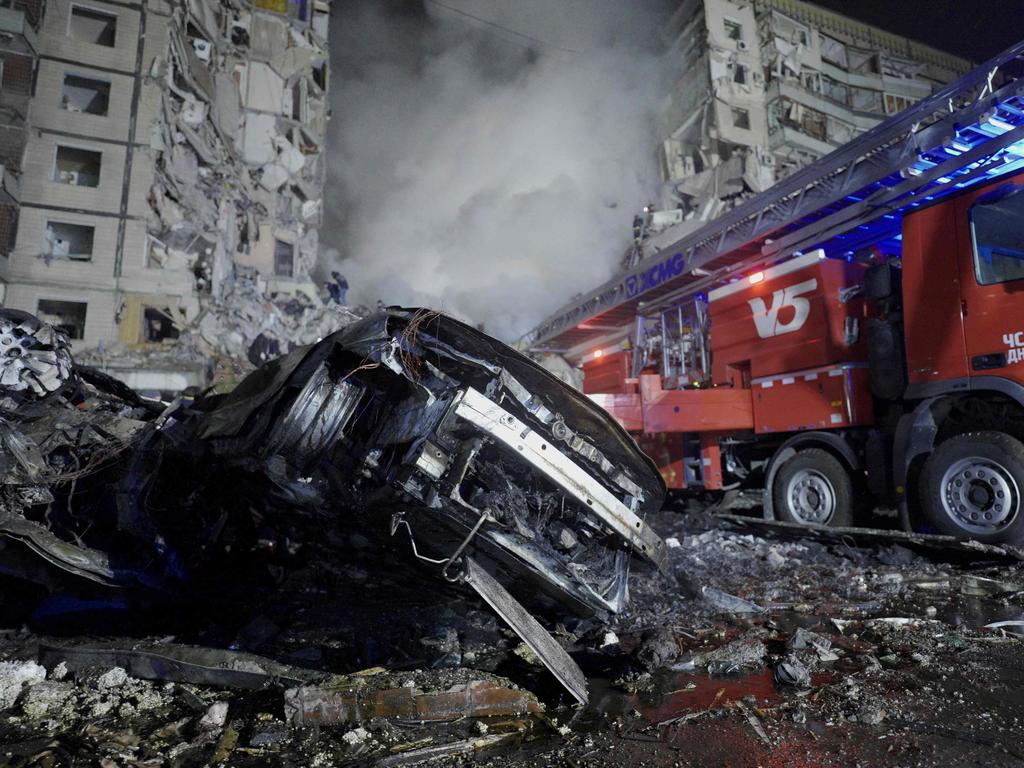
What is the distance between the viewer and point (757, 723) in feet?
6.82

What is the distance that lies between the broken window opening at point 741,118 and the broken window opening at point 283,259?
2504 centimetres

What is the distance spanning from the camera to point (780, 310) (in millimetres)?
6098

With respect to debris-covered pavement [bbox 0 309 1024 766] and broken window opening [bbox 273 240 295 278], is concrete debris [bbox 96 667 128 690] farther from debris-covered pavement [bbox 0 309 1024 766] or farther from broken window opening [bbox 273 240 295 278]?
broken window opening [bbox 273 240 295 278]

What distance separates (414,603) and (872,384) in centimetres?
444

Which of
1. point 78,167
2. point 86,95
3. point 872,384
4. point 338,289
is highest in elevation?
point 86,95

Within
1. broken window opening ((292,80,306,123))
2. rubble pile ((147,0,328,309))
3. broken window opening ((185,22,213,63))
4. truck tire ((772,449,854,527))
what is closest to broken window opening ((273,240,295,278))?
rubble pile ((147,0,328,309))

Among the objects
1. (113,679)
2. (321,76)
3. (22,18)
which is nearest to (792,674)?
(113,679)

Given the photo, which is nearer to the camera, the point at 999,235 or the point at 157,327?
the point at 999,235

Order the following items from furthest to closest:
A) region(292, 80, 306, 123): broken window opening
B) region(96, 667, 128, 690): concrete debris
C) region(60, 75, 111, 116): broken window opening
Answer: region(292, 80, 306, 123): broken window opening
region(60, 75, 111, 116): broken window opening
region(96, 667, 128, 690): concrete debris

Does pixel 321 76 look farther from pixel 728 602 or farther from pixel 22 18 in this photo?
pixel 728 602

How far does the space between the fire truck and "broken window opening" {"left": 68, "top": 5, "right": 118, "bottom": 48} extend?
81.6 feet

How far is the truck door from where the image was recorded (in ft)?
13.6

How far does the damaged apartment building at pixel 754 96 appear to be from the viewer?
1176 inches

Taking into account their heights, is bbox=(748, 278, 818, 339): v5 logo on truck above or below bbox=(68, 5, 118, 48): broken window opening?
below
